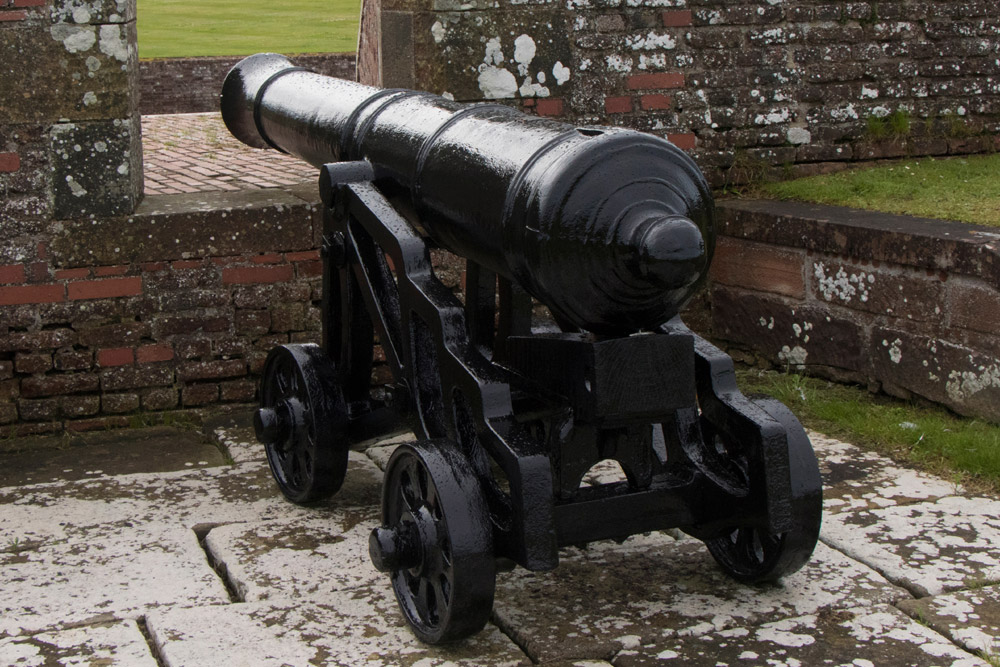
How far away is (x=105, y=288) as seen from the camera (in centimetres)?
528

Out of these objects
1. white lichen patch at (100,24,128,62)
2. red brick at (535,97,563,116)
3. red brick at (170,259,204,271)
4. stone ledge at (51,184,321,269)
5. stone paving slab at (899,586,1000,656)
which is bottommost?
stone paving slab at (899,586,1000,656)

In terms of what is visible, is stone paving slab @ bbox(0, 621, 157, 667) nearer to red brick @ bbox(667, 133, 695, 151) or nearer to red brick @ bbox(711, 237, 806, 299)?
red brick @ bbox(711, 237, 806, 299)

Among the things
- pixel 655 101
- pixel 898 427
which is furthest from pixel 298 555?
pixel 655 101

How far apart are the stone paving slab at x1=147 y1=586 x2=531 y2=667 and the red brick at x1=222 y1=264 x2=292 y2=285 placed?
7.26 ft

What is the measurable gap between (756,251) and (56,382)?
311 cm

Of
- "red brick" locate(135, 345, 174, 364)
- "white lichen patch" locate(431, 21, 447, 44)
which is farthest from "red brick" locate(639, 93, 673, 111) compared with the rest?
"red brick" locate(135, 345, 174, 364)

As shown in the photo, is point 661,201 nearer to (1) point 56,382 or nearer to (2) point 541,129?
(2) point 541,129

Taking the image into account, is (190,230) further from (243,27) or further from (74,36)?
(243,27)

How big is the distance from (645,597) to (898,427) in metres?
1.83

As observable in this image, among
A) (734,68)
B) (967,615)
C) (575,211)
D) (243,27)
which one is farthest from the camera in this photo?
(243,27)

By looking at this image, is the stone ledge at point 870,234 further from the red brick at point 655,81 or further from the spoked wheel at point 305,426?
the spoked wheel at point 305,426

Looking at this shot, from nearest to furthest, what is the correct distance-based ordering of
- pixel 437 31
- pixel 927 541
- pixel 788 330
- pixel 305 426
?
pixel 927 541, pixel 305 426, pixel 437 31, pixel 788 330

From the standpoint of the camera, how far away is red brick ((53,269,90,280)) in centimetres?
521

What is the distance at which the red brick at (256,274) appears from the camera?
544 centimetres
